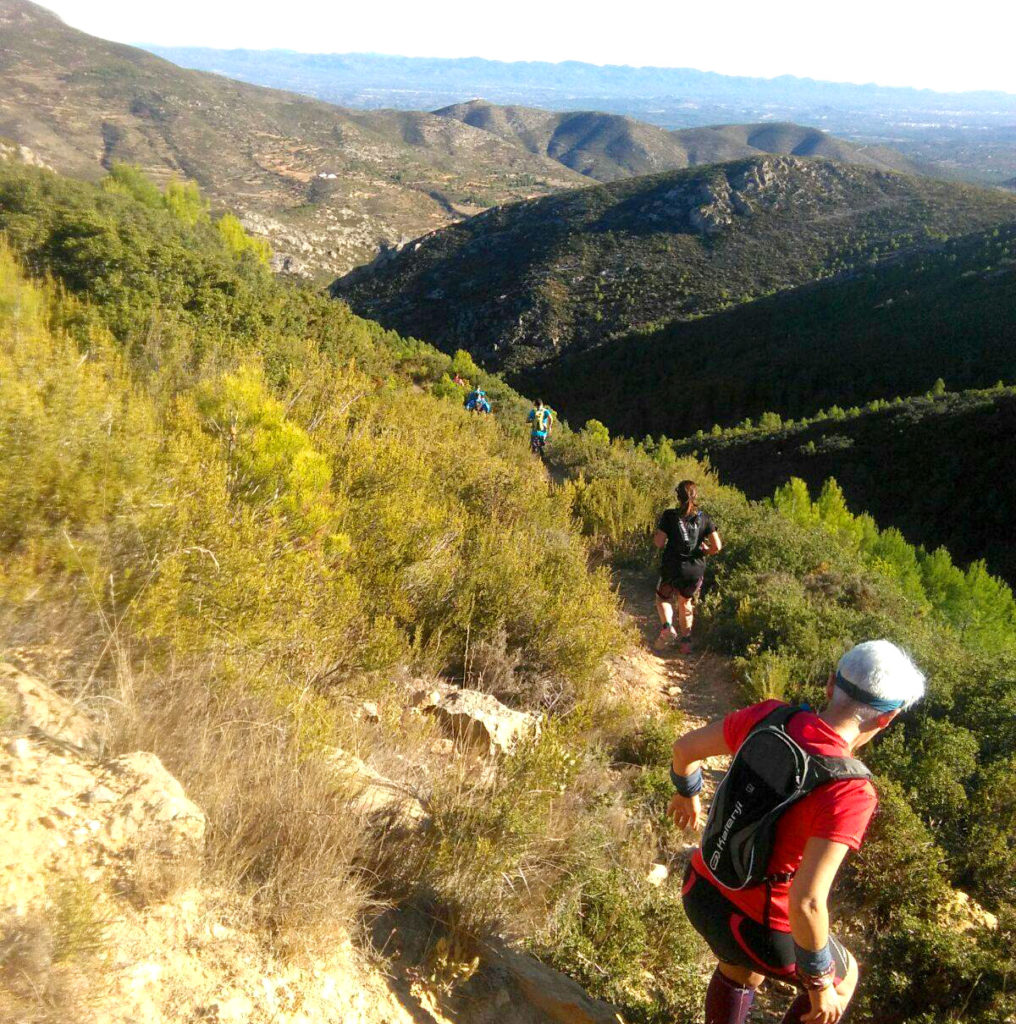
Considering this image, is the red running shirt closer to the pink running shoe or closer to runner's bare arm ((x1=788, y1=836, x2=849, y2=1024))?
runner's bare arm ((x1=788, y1=836, x2=849, y2=1024))

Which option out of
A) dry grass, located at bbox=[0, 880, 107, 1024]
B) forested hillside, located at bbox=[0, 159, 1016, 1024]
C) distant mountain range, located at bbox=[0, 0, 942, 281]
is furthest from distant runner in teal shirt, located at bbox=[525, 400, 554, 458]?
distant mountain range, located at bbox=[0, 0, 942, 281]

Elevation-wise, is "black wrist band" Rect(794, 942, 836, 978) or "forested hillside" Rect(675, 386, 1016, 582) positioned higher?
"black wrist band" Rect(794, 942, 836, 978)

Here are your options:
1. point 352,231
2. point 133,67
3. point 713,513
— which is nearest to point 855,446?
point 713,513

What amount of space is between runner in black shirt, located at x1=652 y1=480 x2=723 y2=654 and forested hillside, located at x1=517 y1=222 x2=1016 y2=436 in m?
30.1

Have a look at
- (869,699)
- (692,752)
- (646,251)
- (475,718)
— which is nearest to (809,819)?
(869,699)

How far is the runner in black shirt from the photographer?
4.99 meters

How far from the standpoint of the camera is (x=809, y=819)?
1685 millimetres

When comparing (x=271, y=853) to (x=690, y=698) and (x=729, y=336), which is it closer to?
(x=690, y=698)

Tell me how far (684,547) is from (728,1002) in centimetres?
331

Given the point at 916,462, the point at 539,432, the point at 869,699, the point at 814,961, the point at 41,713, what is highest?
the point at 869,699

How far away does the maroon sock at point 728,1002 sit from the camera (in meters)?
1.94

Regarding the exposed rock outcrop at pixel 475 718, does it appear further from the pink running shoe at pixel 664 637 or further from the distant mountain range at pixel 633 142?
the distant mountain range at pixel 633 142

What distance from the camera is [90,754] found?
71.3 inches

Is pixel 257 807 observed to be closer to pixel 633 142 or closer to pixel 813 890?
pixel 813 890
